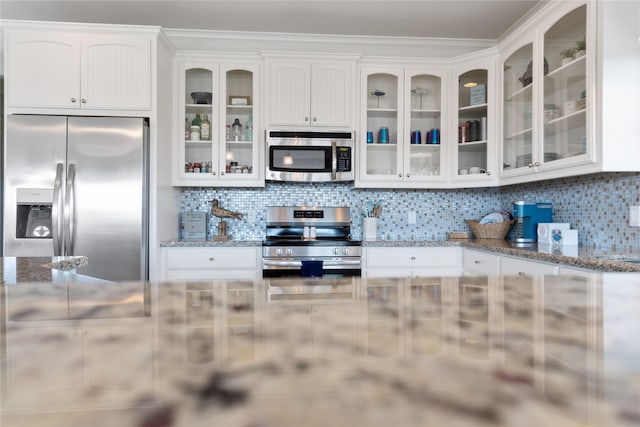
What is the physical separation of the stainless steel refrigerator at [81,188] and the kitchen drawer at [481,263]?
2.42 metres

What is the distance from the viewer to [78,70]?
2.98 metres

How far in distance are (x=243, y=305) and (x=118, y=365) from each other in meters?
0.20


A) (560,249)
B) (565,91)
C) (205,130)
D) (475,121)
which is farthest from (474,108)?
(205,130)

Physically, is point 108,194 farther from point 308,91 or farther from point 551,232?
point 551,232

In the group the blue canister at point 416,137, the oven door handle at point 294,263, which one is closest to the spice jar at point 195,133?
the oven door handle at point 294,263

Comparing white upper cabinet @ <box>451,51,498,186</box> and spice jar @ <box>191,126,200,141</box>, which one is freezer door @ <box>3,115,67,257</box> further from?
white upper cabinet @ <box>451,51,498,186</box>

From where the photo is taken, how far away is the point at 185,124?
3.49 metres

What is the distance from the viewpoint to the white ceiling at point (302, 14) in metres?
3.16

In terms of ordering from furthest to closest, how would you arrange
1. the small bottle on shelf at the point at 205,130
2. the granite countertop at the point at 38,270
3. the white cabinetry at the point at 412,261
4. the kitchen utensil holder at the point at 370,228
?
Result: the kitchen utensil holder at the point at 370,228
the small bottle on shelf at the point at 205,130
the white cabinetry at the point at 412,261
the granite countertop at the point at 38,270

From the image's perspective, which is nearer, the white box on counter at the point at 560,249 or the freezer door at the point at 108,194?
the white box on counter at the point at 560,249

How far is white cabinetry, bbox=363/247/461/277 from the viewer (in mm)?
3242

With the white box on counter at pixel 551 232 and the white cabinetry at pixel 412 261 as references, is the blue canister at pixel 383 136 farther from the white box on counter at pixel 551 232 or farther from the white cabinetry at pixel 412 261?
the white box on counter at pixel 551 232

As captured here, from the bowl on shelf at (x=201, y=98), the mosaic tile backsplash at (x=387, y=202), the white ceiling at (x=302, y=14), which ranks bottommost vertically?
the mosaic tile backsplash at (x=387, y=202)

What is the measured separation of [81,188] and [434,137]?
280 cm
